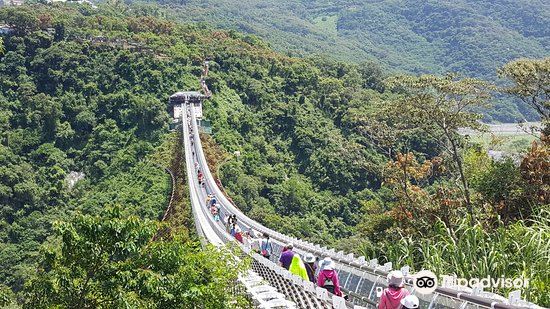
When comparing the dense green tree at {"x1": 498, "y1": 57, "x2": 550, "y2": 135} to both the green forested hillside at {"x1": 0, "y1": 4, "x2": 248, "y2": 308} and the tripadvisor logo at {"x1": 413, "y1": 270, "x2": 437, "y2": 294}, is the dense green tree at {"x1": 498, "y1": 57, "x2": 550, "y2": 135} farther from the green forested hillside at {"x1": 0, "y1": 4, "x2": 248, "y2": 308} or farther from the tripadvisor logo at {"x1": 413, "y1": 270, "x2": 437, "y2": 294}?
the green forested hillside at {"x1": 0, "y1": 4, "x2": 248, "y2": 308}

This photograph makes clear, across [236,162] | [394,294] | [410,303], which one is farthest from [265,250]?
[236,162]

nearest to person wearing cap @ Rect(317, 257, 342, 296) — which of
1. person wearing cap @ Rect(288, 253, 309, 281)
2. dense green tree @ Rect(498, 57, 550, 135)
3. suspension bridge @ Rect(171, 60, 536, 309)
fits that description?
suspension bridge @ Rect(171, 60, 536, 309)

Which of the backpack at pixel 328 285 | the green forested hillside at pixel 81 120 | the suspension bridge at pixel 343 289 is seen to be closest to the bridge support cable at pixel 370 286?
the suspension bridge at pixel 343 289

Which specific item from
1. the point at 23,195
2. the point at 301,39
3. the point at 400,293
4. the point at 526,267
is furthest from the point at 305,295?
the point at 301,39

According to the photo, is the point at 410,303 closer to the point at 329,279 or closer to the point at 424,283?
the point at 424,283

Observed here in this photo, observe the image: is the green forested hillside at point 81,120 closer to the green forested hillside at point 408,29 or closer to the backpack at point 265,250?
the backpack at point 265,250
